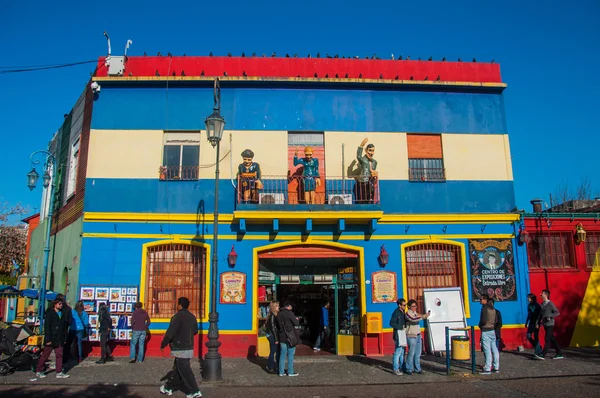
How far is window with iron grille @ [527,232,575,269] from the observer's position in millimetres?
14719

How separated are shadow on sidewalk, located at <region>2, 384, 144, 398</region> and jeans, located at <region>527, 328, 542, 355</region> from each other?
956 centimetres

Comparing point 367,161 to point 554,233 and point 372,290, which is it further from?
point 554,233

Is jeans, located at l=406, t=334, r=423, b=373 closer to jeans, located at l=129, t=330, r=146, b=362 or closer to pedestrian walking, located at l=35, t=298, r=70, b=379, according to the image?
jeans, located at l=129, t=330, r=146, b=362

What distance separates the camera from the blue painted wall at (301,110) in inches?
568

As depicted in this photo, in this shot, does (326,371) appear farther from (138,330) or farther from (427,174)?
(427,174)

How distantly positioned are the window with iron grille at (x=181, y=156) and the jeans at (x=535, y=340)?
9905 millimetres

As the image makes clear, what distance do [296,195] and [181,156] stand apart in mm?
3489

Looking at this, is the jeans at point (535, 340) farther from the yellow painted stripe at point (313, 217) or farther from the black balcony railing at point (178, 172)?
the black balcony railing at point (178, 172)

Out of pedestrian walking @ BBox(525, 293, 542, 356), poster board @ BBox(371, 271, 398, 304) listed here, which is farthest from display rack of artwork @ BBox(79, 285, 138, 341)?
pedestrian walking @ BBox(525, 293, 542, 356)

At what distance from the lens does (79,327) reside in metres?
12.4

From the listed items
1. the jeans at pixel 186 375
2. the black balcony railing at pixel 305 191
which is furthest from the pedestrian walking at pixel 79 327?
the black balcony railing at pixel 305 191

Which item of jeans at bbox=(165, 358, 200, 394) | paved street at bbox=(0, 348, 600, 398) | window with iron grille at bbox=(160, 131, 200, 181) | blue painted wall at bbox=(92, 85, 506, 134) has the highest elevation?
blue painted wall at bbox=(92, 85, 506, 134)

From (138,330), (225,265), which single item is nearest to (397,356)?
(225,265)

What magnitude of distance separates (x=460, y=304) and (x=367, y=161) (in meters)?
4.57
